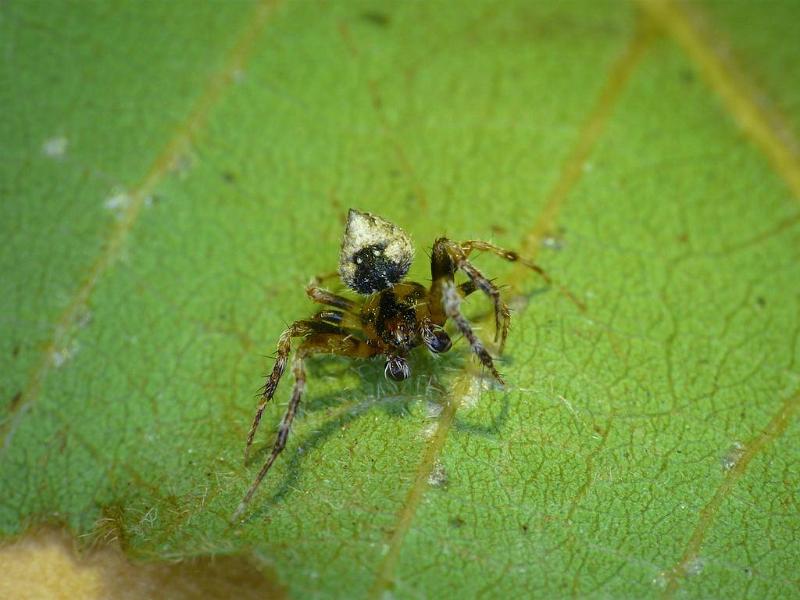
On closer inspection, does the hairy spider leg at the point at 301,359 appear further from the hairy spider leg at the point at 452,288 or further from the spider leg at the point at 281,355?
the hairy spider leg at the point at 452,288

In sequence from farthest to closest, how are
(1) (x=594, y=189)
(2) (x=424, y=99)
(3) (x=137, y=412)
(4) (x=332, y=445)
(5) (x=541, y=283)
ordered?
1. (2) (x=424, y=99)
2. (1) (x=594, y=189)
3. (5) (x=541, y=283)
4. (3) (x=137, y=412)
5. (4) (x=332, y=445)

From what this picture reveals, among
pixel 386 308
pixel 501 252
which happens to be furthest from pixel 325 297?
pixel 501 252

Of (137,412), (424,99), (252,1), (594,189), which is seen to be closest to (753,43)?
(594,189)

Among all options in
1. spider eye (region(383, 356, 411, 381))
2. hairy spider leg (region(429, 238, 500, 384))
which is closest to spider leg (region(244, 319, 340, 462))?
spider eye (region(383, 356, 411, 381))

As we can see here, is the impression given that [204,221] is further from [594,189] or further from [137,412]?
[594,189]

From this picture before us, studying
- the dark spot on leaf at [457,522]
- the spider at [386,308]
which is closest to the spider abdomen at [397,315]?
the spider at [386,308]

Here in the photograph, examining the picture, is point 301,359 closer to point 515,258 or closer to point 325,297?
point 325,297

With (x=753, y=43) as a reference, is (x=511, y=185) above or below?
below

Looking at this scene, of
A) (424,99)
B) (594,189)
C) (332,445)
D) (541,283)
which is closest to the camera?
(332,445)

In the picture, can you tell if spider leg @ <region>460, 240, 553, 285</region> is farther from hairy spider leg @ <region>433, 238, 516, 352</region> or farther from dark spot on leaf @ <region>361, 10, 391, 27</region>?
dark spot on leaf @ <region>361, 10, 391, 27</region>
